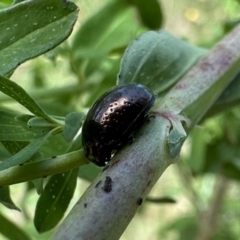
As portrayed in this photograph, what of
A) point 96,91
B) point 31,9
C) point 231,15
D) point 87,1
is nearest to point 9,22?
point 31,9

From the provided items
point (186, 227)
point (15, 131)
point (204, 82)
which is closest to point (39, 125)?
point (15, 131)

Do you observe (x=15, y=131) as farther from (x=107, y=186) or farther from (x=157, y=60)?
(x=157, y=60)

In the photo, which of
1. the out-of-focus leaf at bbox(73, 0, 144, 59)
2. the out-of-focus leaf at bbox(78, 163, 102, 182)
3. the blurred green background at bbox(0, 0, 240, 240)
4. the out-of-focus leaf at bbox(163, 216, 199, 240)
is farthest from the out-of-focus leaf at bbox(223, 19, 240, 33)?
the out-of-focus leaf at bbox(163, 216, 199, 240)

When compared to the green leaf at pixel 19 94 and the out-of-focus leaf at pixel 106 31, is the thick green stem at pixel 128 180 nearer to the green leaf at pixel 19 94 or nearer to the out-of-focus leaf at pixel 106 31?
the green leaf at pixel 19 94

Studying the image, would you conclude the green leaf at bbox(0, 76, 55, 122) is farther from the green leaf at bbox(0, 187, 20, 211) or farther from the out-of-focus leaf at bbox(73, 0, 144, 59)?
the out-of-focus leaf at bbox(73, 0, 144, 59)

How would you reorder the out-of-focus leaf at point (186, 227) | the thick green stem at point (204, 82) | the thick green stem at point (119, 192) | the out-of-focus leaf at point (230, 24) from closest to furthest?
1. the thick green stem at point (119, 192)
2. the thick green stem at point (204, 82)
3. the out-of-focus leaf at point (230, 24)
4. the out-of-focus leaf at point (186, 227)

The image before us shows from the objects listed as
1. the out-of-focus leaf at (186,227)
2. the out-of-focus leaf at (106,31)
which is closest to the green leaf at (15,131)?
the out-of-focus leaf at (106,31)
